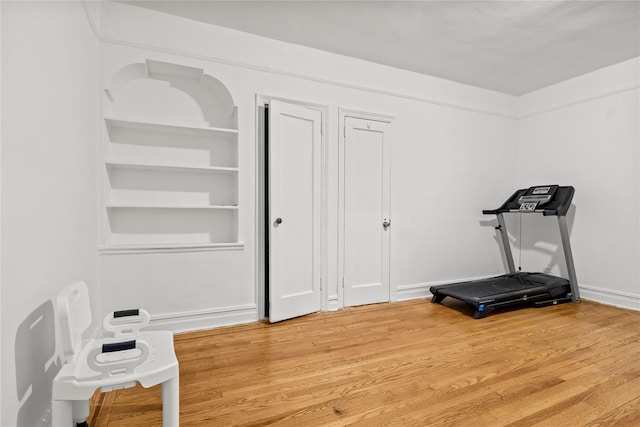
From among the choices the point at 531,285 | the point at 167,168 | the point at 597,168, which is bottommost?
the point at 531,285

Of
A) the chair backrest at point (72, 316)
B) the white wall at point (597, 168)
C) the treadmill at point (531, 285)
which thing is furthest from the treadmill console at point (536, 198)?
the chair backrest at point (72, 316)

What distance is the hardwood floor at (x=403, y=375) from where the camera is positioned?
1.74m

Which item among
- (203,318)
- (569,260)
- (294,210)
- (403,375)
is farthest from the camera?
(569,260)

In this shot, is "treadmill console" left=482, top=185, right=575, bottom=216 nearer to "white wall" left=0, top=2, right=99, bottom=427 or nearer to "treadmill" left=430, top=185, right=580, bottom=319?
"treadmill" left=430, top=185, right=580, bottom=319

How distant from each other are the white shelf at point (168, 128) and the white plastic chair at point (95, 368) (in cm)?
159

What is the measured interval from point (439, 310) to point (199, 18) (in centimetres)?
363

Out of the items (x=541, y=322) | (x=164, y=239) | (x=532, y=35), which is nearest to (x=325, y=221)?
(x=164, y=239)

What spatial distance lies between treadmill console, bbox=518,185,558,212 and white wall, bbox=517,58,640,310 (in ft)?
1.57

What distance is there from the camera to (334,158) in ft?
11.7

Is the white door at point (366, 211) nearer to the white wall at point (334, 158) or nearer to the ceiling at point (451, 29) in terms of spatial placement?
the white wall at point (334, 158)

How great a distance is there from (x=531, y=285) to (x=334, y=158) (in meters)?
2.65

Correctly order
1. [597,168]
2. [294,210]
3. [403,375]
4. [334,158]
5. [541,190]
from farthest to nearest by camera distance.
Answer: [541,190] → [597,168] → [334,158] → [294,210] → [403,375]

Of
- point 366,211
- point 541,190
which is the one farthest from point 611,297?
point 366,211

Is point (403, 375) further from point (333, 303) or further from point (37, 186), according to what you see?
point (37, 186)
